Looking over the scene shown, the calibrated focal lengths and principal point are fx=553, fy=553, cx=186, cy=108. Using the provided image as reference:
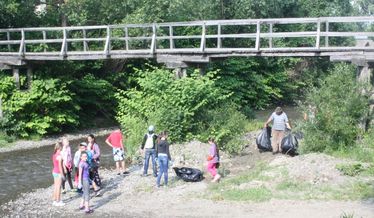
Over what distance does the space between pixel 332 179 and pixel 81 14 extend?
19800 mm

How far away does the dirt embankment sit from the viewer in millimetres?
12906

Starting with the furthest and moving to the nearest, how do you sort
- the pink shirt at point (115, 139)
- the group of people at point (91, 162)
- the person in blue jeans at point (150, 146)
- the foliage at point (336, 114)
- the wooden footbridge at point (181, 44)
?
the wooden footbridge at point (181, 44) < the foliage at point (336, 114) < the pink shirt at point (115, 139) < the person in blue jeans at point (150, 146) < the group of people at point (91, 162)

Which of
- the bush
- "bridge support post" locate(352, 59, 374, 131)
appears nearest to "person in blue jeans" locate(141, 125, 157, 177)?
the bush

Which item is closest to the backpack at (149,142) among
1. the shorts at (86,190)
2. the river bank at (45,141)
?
the shorts at (86,190)

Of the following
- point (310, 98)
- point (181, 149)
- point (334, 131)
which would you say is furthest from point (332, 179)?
point (181, 149)

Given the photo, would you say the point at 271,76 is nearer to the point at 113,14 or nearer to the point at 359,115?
the point at 113,14

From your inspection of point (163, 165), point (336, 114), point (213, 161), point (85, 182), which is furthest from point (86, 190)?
point (336, 114)

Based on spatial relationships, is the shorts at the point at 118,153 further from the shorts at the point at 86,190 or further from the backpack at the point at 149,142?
the shorts at the point at 86,190

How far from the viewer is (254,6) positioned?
34.8 m

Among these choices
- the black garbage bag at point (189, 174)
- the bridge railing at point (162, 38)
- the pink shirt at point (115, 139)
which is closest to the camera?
the black garbage bag at point (189, 174)

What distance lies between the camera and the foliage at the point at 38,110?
25.3m

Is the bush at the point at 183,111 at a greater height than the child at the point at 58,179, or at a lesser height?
greater

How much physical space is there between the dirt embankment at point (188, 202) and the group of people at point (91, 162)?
0.29 m

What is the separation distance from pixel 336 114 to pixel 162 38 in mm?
8679
